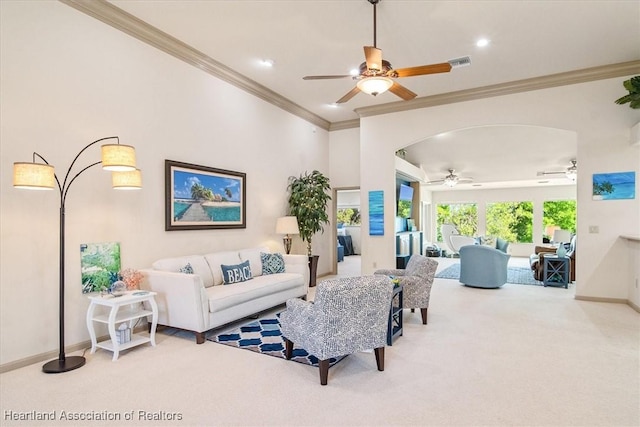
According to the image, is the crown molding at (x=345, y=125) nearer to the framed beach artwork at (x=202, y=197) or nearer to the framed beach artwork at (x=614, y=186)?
the framed beach artwork at (x=202, y=197)

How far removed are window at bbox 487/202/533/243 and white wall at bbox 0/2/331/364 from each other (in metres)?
11.3

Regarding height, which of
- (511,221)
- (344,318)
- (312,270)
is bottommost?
(312,270)

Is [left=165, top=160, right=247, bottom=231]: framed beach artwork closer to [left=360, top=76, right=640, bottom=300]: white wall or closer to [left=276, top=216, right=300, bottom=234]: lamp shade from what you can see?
[left=276, top=216, right=300, bottom=234]: lamp shade

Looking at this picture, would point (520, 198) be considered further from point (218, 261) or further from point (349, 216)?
point (218, 261)

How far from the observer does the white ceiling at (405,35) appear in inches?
155

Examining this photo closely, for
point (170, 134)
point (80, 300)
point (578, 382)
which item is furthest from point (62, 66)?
point (578, 382)

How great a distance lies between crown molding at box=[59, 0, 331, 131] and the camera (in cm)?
380

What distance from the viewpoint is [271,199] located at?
655 centimetres

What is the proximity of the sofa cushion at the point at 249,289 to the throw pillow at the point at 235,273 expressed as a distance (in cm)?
11

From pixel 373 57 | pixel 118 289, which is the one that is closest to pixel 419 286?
pixel 373 57

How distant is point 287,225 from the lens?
6410mm

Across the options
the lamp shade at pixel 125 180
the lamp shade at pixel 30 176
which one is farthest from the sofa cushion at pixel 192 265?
the lamp shade at pixel 30 176

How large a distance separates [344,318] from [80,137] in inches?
127

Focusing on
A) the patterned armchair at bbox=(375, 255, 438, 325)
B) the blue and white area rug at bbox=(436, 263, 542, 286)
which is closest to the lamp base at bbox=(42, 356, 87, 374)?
the patterned armchair at bbox=(375, 255, 438, 325)
